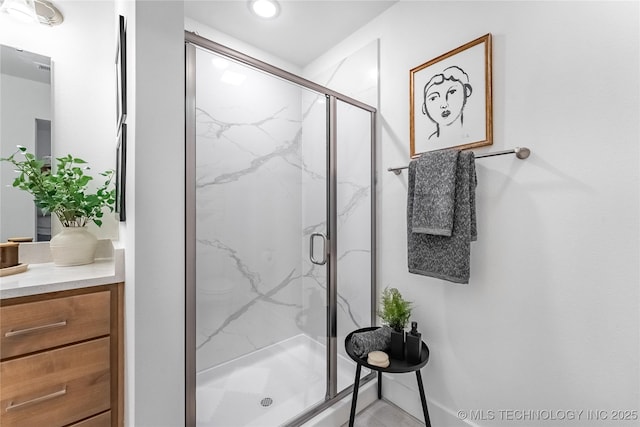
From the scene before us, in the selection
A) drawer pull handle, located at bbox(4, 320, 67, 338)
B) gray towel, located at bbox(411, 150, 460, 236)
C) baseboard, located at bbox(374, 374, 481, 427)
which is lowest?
baseboard, located at bbox(374, 374, 481, 427)

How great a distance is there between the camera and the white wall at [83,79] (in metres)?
1.49

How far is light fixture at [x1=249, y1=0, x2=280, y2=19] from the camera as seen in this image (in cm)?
164

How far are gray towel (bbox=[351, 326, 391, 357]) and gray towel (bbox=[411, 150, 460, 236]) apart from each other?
0.54 metres

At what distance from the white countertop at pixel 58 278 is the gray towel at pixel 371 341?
1089 mm

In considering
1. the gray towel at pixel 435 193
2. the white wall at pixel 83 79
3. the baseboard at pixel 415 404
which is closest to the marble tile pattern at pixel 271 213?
the baseboard at pixel 415 404

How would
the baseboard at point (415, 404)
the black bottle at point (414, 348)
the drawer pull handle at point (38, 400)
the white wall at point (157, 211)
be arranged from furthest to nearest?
1. the baseboard at point (415, 404)
2. the black bottle at point (414, 348)
3. the drawer pull handle at point (38, 400)
4. the white wall at point (157, 211)

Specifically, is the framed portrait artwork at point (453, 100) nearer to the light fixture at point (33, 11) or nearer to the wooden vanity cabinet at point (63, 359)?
the wooden vanity cabinet at point (63, 359)

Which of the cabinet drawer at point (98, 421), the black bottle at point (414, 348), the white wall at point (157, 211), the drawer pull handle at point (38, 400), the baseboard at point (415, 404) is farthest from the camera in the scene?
the baseboard at point (415, 404)

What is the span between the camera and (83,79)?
1.56 metres

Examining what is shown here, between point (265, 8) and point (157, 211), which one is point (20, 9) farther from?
point (157, 211)

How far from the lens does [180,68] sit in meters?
0.93

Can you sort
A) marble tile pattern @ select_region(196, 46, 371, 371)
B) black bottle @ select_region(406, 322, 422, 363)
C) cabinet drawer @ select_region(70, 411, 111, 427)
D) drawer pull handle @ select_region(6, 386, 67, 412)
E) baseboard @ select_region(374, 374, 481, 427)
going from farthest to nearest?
marble tile pattern @ select_region(196, 46, 371, 371), baseboard @ select_region(374, 374, 481, 427), black bottle @ select_region(406, 322, 422, 363), cabinet drawer @ select_region(70, 411, 111, 427), drawer pull handle @ select_region(6, 386, 67, 412)

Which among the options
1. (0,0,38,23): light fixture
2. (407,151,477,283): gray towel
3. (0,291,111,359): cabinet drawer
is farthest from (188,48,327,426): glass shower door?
(0,0,38,23): light fixture

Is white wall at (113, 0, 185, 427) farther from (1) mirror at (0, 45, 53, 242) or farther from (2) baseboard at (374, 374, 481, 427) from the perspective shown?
(2) baseboard at (374, 374, 481, 427)
